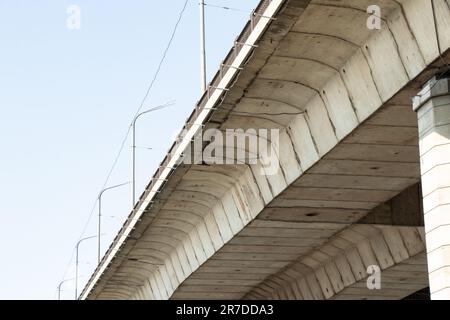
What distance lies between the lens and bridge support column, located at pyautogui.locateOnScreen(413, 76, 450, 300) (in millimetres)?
19156

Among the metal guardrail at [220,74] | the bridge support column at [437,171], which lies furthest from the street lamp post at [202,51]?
the bridge support column at [437,171]

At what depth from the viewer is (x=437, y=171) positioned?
1930 cm

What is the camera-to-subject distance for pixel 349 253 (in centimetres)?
3738

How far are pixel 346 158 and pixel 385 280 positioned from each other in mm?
14443

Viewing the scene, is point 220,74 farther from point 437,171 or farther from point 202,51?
point 202,51

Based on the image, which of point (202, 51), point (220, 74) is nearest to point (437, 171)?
point (220, 74)

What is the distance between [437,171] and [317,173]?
6494 mm

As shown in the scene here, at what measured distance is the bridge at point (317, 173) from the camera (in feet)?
63.2

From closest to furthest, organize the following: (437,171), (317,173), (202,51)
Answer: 1. (437,171)
2. (317,173)
3. (202,51)

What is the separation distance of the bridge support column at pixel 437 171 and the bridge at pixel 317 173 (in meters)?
0.02

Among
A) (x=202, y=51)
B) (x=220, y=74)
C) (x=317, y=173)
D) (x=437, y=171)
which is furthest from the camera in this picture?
(x=202, y=51)
